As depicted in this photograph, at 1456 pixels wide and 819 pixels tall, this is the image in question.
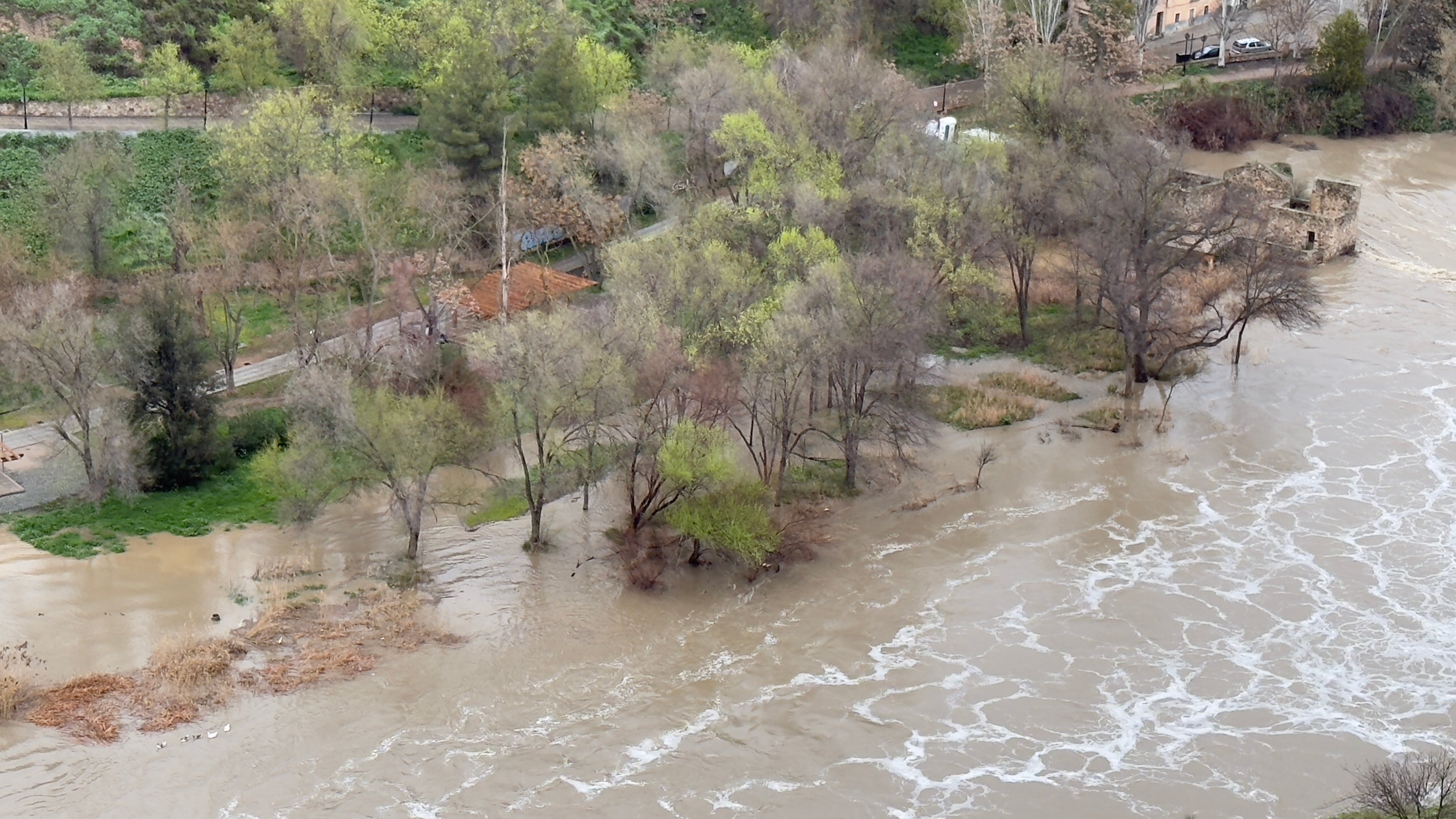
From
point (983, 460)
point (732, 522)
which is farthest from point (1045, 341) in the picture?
point (732, 522)

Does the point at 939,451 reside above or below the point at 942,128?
below

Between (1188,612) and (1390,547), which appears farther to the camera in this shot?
(1390,547)

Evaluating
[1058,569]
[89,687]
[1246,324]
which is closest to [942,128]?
[1246,324]

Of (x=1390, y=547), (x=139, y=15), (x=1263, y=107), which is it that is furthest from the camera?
(x=1263, y=107)

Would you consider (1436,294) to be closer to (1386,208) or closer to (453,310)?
(1386,208)

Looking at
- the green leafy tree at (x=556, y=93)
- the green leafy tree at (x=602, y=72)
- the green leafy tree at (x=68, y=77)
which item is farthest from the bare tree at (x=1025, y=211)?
the green leafy tree at (x=68, y=77)

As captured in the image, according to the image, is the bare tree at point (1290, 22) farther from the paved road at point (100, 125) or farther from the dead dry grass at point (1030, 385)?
the paved road at point (100, 125)

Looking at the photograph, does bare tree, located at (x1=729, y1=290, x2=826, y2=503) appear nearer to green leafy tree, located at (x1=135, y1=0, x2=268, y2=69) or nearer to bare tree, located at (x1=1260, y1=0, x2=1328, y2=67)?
green leafy tree, located at (x1=135, y1=0, x2=268, y2=69)
